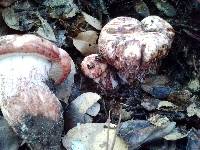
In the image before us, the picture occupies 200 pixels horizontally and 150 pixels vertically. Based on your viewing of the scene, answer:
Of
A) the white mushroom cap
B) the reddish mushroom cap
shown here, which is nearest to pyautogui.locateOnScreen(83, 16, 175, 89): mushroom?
the white mushroom cap

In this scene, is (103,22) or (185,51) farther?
(103,22)

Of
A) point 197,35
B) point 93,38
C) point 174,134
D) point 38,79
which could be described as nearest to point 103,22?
point 93,38

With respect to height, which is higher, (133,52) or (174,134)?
(133,52)

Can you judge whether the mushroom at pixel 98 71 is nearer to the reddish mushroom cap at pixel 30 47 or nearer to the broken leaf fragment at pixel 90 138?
the reddish mushroom cap at pixel 30 47

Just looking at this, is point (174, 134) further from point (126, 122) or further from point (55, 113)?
point (55, 113)

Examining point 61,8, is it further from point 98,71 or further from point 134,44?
point 134,44

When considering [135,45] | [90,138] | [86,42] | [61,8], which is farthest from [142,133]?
[61,8]
